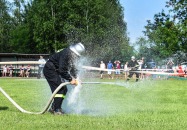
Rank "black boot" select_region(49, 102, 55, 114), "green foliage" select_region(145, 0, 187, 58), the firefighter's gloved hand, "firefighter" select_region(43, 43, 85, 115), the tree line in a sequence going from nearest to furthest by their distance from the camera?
the firefighter's gloved hand
"firefighter" select_region(43, 43, 85, 115)
"black boot" select_region(49, 102, 55, 114)
"green foliage" select_region(145, 0, 187, 58)
the tree line

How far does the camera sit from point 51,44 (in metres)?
78.0

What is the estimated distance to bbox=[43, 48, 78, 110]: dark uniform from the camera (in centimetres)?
1130

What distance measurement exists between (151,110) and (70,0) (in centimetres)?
6572

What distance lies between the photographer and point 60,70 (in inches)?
445

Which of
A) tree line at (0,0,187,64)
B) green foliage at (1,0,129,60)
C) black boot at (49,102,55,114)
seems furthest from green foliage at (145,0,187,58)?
black boot at (49,102,55,114)

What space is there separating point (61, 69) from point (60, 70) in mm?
35

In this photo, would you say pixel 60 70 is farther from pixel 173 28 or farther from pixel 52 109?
pixel 173 28

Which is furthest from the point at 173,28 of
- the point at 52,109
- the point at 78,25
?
the point at 52,109

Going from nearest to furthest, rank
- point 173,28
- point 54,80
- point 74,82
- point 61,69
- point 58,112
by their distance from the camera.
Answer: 1. point 74,82
2. point 61,69
3. point 58,112
4. point 54,80
5. point 173,28

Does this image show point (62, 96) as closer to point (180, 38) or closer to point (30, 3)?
point (180, 38)

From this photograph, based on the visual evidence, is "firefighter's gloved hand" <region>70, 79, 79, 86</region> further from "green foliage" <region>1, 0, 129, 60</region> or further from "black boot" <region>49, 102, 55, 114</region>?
"green foliage" <region>1, 0, 129, 60</region>

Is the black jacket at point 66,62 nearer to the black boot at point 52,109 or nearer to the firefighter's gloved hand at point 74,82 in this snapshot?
the firefighter's gloved hand at point 74,82

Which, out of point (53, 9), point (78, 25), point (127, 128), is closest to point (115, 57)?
point (78, 25)

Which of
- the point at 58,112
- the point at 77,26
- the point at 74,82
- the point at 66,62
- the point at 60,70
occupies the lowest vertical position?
the point at 58,112
